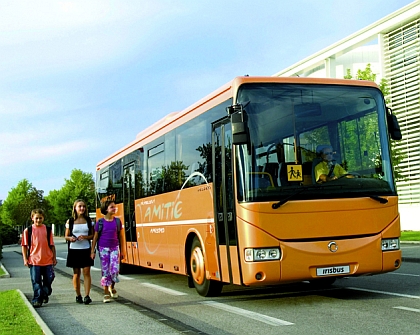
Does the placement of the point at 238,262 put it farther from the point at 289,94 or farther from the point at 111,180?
the point at 111,180

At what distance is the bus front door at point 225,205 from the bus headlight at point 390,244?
2166 mm

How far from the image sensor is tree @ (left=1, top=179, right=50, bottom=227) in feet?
287

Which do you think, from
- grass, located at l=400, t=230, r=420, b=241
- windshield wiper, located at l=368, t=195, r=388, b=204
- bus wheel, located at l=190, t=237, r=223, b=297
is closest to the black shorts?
bus wheel, located at l=190, t=237, r=223, b=297

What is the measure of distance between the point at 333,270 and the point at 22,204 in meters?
83.9

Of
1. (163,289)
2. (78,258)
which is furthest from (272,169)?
(163,289)

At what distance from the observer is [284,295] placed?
10883mm

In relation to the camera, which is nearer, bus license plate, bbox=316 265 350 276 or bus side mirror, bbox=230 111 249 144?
bus side mirror, bbox=230 111 249 144

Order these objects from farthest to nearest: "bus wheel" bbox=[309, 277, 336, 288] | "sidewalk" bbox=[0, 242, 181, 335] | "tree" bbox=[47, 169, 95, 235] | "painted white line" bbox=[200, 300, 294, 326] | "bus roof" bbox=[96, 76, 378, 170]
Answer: "tree" bbox=[47, 169, 95, 235]
"bus wheel" bbox=[309, 277, 336, 288]
"bus roof" bbox=[96, 76, 378, 170]
"painted white line" bbox=[200, 300, 294, 326]
"sidewalk" bbox=[0, 242, 181, 335]

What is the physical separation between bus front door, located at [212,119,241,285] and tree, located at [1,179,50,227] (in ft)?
259

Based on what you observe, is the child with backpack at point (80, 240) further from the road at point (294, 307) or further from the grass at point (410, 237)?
the grass at point (410, 237)

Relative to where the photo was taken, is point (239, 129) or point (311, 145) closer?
point (239, 129)

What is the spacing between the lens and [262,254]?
8.92 m

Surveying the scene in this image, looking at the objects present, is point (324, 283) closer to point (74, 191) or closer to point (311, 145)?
point (311, 145)

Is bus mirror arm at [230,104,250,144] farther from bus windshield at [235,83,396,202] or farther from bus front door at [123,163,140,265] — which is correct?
bus front door at [123,163,140,265]
